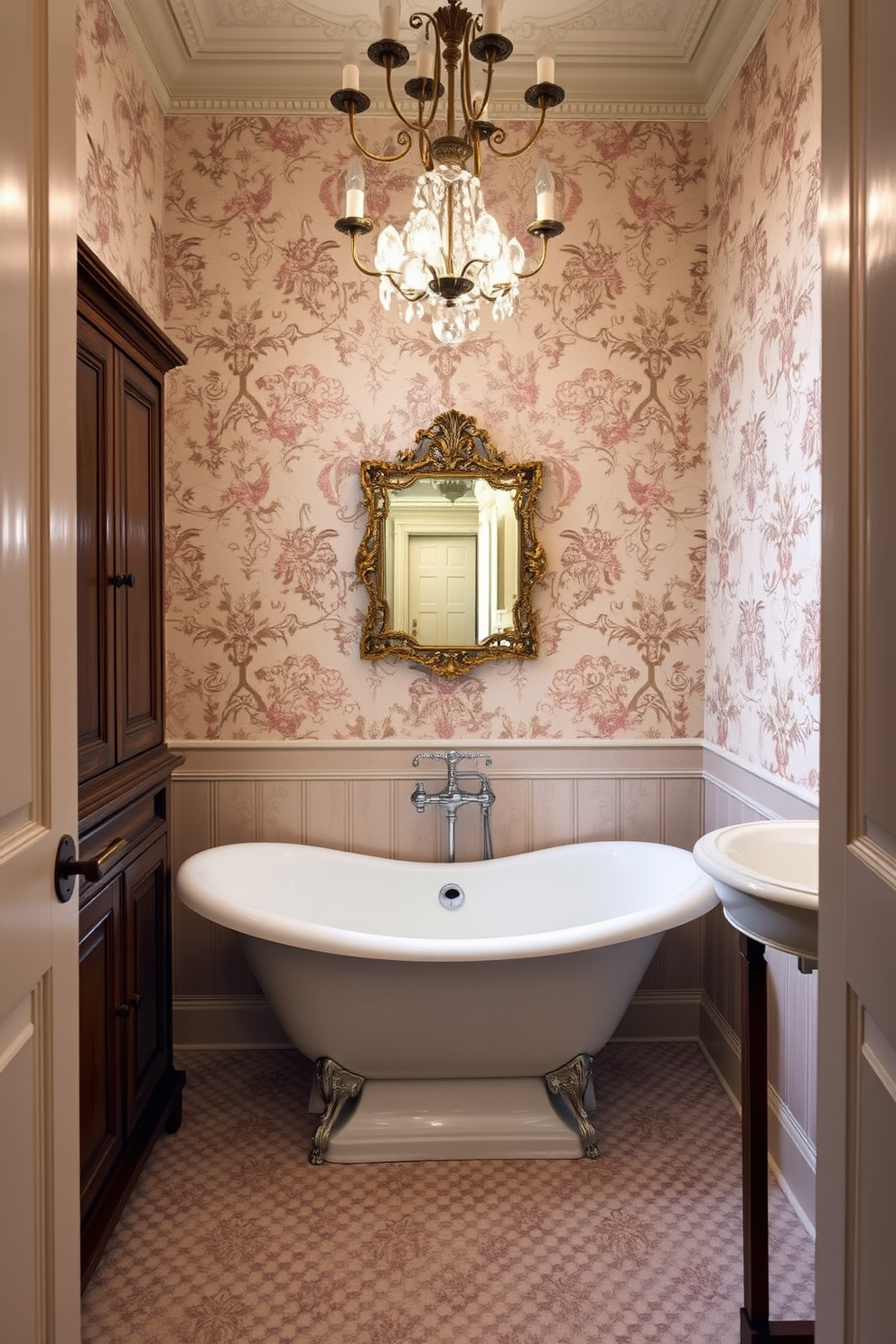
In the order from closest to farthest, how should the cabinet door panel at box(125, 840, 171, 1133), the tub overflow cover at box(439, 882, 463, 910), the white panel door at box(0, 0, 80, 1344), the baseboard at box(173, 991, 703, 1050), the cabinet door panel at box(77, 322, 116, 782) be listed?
the white panel door at box(0, 0, 80, 1344)
the cabinet door panel at box(77, 322, 116, 782)
the cabinet door panel at box(125, 840, 171, 1133)
the tub overflow cover at box(439, 882, 463, 910)
the baseboard at box(173, 991, 703, 1050)

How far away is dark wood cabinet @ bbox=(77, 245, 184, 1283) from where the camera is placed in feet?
5.58

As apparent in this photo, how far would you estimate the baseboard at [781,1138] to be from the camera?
77.7 inches

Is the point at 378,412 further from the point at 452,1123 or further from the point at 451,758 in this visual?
the point at 452,1123

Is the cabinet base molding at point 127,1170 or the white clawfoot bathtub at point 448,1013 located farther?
the white clawfoot bathtub at point 448,1013

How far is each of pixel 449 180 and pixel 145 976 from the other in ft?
6.36

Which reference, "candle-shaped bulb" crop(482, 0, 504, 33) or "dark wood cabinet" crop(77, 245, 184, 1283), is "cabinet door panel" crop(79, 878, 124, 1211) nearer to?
"dark wood cabinet" crop(77, 245, 184, 1283)

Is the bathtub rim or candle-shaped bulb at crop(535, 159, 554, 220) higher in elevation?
candle-shaped bulb at crop(535, 159, 554, 220)

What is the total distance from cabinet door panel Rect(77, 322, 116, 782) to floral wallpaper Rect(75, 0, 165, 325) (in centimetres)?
60

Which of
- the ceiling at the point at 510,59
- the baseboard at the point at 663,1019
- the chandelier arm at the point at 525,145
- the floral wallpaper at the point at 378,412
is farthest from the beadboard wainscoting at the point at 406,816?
the ceiling at the point at 510,59

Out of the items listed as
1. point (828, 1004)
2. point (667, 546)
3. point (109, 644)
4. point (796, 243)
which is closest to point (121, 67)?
point (109, 644)

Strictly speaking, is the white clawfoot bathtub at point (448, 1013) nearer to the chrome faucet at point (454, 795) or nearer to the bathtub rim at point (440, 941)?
the bathtub rim at point (440, 941)

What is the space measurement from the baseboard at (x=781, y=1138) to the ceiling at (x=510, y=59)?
2.77 m

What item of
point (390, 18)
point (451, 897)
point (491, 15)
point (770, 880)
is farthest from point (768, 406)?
point (451, 897)

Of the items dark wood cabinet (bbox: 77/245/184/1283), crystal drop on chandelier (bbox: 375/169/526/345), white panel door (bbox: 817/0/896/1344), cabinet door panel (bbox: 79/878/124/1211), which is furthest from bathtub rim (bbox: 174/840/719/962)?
crystal drop on chandelier (bbox: 375/169/526/345)
